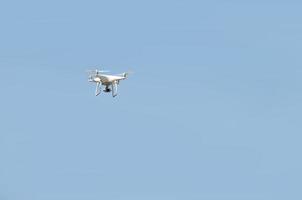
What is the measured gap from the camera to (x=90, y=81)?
168 meters

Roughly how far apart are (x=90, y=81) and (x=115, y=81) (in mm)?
7294

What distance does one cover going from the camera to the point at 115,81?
170000mm
